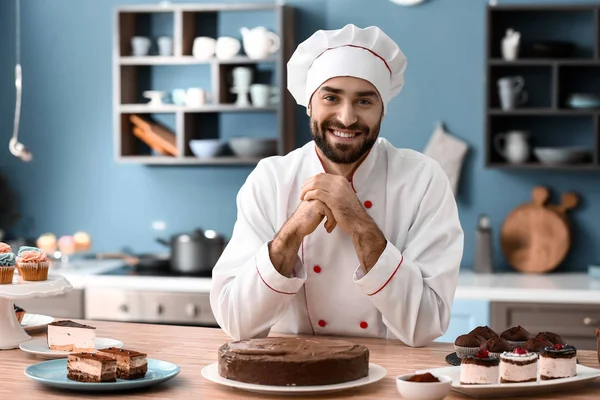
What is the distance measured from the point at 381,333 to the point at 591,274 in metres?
2.25

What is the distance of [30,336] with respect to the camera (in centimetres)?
239

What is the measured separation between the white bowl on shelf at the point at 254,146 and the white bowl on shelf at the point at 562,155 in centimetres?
126

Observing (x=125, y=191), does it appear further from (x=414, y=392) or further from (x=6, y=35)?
(x=414, y=392)

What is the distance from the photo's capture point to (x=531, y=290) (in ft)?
13.4

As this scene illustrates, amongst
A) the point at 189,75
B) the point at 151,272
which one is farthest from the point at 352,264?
the point at 189,75

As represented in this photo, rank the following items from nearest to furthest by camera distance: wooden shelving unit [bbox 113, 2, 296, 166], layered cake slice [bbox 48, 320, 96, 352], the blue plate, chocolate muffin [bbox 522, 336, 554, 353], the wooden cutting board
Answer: the blue plate < chocolate muffin [bbox 522, 336, 554, 353] < layered cake slice [bbox 48, 320, 96, 352] < the wooden cutting board < wooden shelving unit [bbox 113, 2, 296, 166]

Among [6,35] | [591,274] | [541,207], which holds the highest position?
[6,35]

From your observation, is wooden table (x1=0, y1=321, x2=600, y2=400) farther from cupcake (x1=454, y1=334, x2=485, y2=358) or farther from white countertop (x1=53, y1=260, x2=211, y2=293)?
white countertop (x1=53, y1=260, x2=211, y2=293)

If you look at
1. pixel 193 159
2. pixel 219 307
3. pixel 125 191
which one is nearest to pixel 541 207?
pixel 193 159

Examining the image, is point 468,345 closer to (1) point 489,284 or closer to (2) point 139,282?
(1) point 489,284

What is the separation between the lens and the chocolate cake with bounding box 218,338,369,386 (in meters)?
1.80

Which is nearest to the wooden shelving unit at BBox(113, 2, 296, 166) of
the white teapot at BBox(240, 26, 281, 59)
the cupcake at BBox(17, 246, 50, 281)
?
the white teapot at BBox(240, 26, 281, 59)

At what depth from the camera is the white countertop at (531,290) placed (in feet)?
13.3

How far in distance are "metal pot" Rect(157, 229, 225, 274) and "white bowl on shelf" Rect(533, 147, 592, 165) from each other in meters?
1.57
